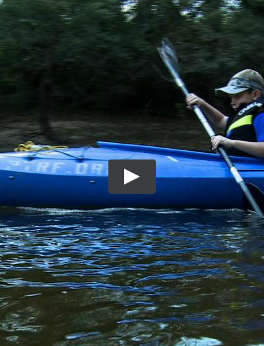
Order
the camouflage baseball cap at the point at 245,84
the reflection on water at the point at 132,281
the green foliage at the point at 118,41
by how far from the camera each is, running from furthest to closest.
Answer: the green foliage at the point at 118,41, the camouflage baseball cap at the point at 245,84, the reflection on water at the point at 132,281

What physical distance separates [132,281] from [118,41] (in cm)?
460

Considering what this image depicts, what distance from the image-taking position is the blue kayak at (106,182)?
4086 mm

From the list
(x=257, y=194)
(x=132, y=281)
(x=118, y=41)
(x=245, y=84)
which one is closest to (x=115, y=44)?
(x=118, y=41)

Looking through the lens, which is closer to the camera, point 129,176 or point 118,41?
point 129,176

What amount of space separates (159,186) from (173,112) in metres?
4.38

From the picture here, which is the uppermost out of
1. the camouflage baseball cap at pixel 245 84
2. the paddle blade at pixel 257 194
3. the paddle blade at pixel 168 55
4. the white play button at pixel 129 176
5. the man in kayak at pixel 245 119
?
the paddle blade at pixel 168 55

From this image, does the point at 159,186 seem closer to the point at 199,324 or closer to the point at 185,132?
the point at 199,324

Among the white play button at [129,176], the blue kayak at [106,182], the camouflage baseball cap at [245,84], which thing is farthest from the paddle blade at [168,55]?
the white play button at [129,176]

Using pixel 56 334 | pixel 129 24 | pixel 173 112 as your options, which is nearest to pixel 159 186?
pixel 56 334

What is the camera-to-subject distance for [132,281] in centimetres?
A: 248

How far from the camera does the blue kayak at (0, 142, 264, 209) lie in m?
4.09

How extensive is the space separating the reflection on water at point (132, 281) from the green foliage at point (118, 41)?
3.13 meters

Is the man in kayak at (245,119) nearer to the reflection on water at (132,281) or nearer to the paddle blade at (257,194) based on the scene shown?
the paddle blade at (257,194)

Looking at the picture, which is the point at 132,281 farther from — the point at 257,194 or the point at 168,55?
the point at 168,55
